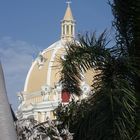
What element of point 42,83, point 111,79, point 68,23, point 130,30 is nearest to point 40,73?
point 42,83

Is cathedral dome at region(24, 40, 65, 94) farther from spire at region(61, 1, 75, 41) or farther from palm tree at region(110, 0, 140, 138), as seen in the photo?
palm tree at region(110, 0, 140, 138)

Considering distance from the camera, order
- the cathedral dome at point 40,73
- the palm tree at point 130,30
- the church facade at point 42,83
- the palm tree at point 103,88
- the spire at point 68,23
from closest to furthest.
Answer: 1. the palm tree at point 103,88
2. the palm tree at point 130,30
3. the church facade at point 42,83
4. the cathedral dome at point 40,73
5. the spire at point 68,23

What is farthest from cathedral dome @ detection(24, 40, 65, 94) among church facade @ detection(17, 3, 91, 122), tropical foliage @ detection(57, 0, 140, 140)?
tropical foliage @ detection(57, 0, 140, 140)

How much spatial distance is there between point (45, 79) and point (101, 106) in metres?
83.0

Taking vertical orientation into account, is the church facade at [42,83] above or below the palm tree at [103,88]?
above

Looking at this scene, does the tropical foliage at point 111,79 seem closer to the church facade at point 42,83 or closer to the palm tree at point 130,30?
the palm tree at point 130,30

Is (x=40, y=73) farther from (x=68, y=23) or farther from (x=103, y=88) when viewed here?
(x=103, y=88)

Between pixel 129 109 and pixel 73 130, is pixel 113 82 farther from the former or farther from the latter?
pixel 73 130

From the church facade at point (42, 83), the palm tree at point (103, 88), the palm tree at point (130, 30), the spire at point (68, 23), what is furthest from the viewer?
the spire at point (68, 23)

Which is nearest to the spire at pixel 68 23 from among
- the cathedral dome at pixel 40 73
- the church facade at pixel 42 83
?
the church facade at pixel 42 83

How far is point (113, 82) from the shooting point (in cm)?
642

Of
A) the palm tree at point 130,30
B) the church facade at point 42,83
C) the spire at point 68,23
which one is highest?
the spire at point 68,23

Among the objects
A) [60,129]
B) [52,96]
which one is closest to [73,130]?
[60,129]

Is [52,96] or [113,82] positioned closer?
[113,82]
